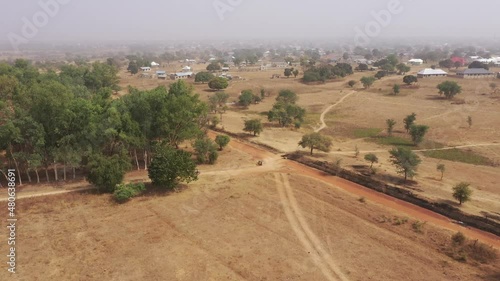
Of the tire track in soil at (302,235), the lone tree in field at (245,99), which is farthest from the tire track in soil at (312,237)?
the lone tree in field at (245,99)

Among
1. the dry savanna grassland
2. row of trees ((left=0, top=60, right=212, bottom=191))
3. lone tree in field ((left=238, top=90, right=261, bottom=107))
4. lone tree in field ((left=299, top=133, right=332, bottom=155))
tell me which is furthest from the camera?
lone tree in field ((left=238, top=90, right=261, bottom=107))

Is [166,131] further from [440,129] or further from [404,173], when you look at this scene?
[440,129]

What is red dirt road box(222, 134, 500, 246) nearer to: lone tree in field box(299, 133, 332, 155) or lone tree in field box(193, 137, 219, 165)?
lone tree in field box(299, 133, 332, 155)

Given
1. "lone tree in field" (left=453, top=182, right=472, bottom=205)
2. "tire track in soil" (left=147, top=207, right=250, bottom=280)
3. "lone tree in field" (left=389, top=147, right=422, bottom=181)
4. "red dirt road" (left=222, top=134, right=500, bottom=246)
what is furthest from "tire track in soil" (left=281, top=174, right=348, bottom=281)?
"lone tree in field" (left=453, top=182, right=472, bottom=205)

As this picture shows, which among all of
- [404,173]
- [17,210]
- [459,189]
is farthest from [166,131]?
[459,189]

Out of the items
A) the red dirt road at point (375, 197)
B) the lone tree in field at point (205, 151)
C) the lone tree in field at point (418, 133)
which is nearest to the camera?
the red dirt road at point (375, 197)

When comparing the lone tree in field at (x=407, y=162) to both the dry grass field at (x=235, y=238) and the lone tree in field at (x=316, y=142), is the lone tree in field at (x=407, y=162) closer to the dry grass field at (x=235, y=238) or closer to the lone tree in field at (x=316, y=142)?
the dry grass field at (x=235, y=238)

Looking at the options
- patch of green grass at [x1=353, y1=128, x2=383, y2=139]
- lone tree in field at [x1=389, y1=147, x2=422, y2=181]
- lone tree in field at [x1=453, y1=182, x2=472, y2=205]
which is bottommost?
patch of green grass at [x1=353, y1=128, x2=383, y2=139]
